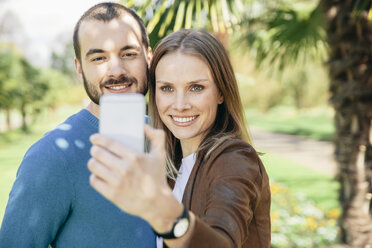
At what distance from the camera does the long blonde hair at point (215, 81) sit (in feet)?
4.42

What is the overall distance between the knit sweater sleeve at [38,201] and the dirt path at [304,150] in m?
7.99

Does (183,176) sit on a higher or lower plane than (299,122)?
higher

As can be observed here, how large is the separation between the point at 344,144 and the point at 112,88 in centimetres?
281

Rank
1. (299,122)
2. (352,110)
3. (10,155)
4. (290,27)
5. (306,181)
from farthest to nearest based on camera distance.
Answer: (299,122), (10,155), (306,181), (290,27), (352,110)

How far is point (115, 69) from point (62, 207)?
1.86 feet

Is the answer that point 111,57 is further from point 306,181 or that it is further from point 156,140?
point 306,181

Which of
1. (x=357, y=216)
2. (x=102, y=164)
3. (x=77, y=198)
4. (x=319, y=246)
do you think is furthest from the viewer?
(x=319, y=246)

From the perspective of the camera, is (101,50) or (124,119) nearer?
(124,119)

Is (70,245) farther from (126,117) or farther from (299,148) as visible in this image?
(299,148)

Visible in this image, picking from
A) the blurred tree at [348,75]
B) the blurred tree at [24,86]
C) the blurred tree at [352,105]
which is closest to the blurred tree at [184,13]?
the blurred tree at [348,75]

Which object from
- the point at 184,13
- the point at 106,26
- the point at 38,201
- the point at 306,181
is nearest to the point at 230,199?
the point at 38,201

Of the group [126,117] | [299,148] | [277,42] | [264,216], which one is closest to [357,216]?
[277,42]

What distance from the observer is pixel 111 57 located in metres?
1.50

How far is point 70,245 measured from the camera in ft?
4.36
